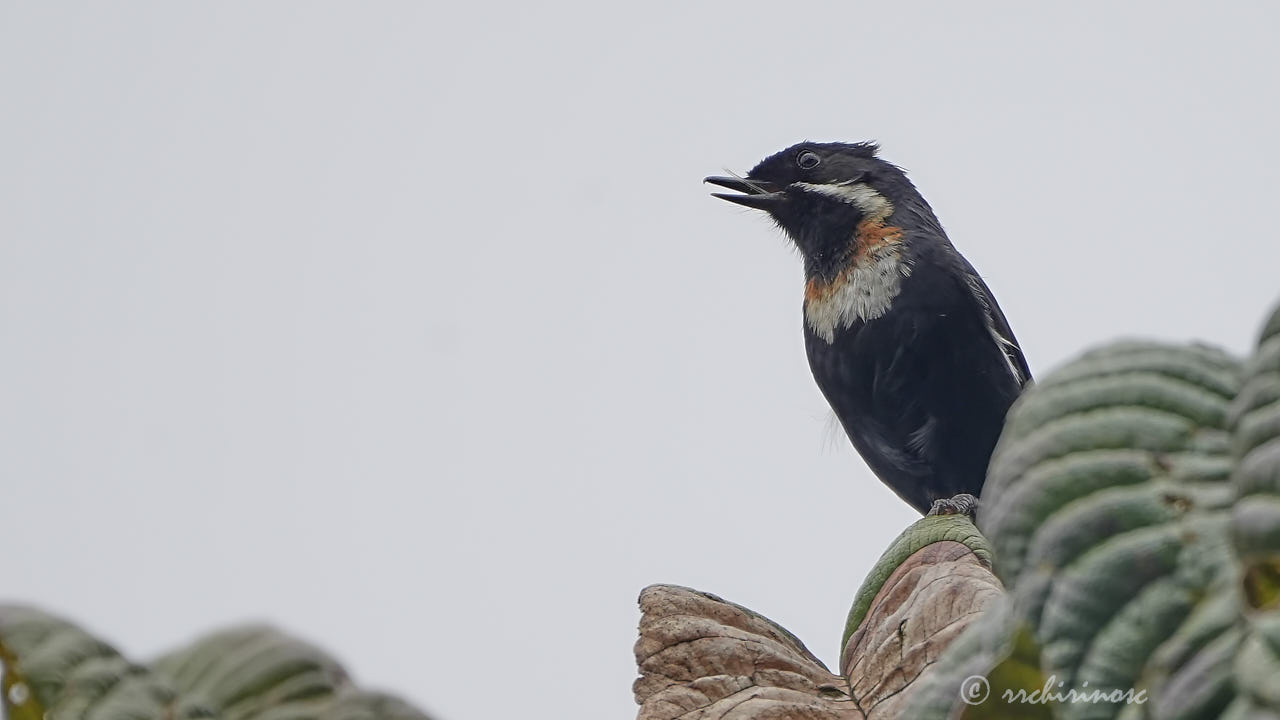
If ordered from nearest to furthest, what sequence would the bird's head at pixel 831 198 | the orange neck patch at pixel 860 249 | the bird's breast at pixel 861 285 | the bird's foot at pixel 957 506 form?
the bird's foot at pixel 957 506 < the bird's breast at pixel 861 285 < the orange neck patch at pixel 860 249 < the bird's head at pixel 831 198

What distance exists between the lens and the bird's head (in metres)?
5.55

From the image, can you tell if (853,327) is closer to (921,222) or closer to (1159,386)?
(921,222)

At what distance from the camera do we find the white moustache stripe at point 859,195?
5.63 m

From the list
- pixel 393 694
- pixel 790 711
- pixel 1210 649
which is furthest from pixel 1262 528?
pixel 790 711

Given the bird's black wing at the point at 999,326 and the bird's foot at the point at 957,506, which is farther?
the bird's black wing at the point at 999,326

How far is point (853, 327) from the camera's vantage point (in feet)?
17.0

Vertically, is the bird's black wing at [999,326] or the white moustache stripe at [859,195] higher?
the white moustache stripe at [859,195]

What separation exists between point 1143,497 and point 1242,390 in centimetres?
12

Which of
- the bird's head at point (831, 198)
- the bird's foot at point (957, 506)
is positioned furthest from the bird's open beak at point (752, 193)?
the bird's foot at point (957, 506)
